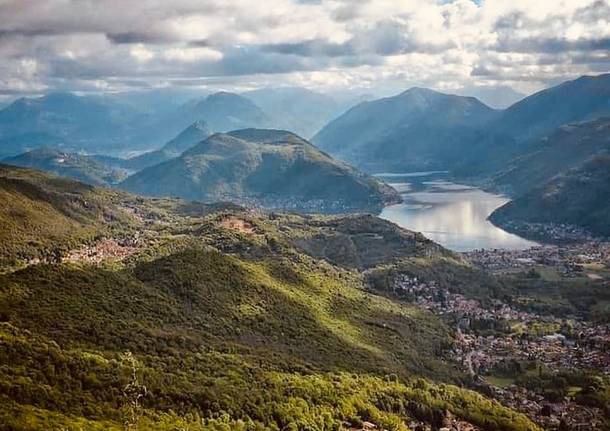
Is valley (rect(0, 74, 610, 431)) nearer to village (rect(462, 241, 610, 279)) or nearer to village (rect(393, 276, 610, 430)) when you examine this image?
village (rect(393, 276, 610, 430))

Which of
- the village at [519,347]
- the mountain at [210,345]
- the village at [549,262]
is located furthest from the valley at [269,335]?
the village at [549,262]

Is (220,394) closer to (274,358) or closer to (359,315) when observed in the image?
(274,358)

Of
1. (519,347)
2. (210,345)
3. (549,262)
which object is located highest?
(210,345)

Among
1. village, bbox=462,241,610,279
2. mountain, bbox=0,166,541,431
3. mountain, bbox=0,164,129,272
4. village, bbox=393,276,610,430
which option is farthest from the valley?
village, bbox=462,241,610,279

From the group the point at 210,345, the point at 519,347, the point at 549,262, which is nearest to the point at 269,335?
the point at 210,345

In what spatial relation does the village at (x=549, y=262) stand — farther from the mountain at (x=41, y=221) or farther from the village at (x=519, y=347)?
the mountain at (x=41, y=221)

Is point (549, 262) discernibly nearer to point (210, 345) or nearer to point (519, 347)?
point (519, 347)

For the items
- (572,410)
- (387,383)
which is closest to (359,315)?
(387,383)
